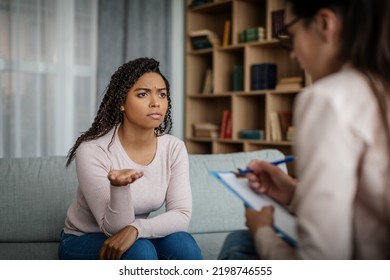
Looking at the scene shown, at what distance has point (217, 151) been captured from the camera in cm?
337

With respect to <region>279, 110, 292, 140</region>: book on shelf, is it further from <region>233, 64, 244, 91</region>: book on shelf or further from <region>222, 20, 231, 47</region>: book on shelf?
<region>222, 20, 231, 47</region>: book on shelf

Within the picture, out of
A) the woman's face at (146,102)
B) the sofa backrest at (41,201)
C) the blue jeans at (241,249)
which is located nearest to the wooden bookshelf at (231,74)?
the sofa backrest at (41,201)

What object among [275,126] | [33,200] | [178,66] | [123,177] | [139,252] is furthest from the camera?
[178,66]

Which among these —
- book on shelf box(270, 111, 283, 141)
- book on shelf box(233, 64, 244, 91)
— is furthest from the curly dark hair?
book on shelf box(233, 64, 244, 91)

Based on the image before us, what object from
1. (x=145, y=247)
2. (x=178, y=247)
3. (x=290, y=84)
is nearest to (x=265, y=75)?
(x=290, y=84)

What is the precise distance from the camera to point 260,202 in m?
0.72

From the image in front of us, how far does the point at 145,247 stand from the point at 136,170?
18cm

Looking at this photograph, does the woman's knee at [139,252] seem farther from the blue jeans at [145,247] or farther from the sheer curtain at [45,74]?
the sheer curtain at [45,74]

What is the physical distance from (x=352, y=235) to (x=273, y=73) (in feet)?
8.28

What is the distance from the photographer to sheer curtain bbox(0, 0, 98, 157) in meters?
2.85

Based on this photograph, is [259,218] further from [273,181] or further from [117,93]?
[117,93]
